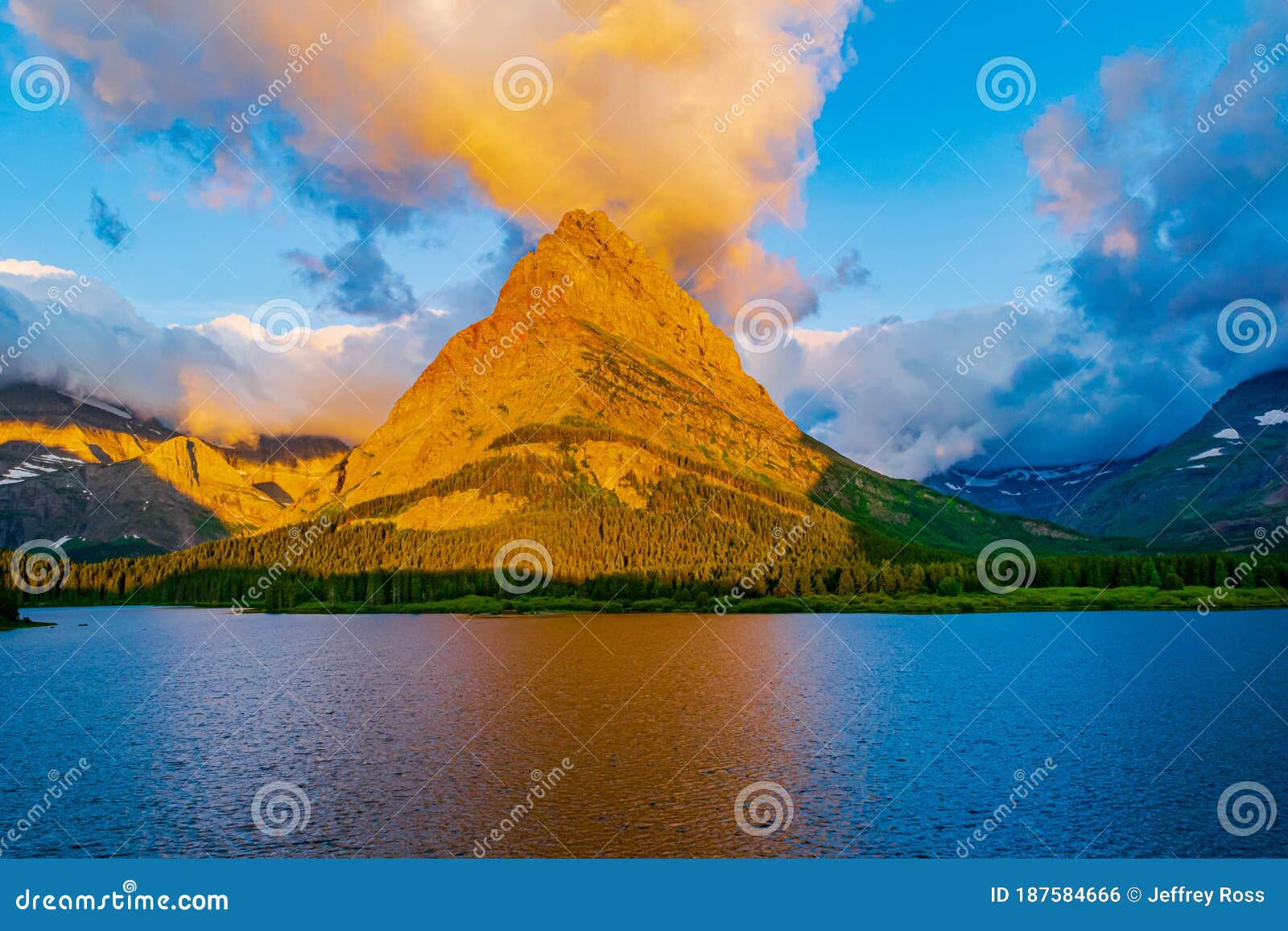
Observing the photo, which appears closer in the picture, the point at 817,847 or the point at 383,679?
the point at 817,847

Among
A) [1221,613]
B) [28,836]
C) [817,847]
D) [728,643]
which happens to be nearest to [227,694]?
[28,836]

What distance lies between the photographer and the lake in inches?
1590

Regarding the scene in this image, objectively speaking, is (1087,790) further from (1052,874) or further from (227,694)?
(227,694)

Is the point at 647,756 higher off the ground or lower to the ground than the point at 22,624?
lower

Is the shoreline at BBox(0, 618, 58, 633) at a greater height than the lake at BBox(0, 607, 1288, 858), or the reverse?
the shoreline at BBox(0, 618, 58, 633)

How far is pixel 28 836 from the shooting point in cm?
4084

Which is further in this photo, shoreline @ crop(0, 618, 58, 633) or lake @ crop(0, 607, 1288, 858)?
shoreline @ crop(0, 618, 58, 633)

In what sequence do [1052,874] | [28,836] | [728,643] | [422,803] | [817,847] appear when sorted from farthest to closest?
[728,643], [422,803], [28,836], [817,847], [1052,874]

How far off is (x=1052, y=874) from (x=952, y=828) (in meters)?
6.45

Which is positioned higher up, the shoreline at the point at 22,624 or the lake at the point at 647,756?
the shoreline at the point at 22,624

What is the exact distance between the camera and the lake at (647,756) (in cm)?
4038

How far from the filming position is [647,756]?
56.0m

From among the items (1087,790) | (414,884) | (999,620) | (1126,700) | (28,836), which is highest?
(999,620)

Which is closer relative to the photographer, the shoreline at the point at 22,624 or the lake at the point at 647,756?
the lake at the point at 647,756
